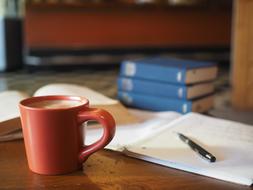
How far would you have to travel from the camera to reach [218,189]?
399 mm

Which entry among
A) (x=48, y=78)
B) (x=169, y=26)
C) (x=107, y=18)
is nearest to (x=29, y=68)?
(x=48, y=78)

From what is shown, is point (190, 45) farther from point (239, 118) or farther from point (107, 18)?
point (239, 118)

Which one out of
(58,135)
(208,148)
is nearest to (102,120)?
(58,135)

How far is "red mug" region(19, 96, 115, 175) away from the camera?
1.33 feet

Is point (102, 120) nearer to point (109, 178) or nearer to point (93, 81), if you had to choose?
point (109, 178)

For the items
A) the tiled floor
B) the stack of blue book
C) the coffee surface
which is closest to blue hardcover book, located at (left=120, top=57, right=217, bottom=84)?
the stack of blue book

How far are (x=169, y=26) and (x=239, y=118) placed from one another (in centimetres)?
153

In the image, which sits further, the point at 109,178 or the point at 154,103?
the point at 154,103

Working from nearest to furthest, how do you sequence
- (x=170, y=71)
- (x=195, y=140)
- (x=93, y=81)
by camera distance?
(x=195, y=140) → (x=170, y=71) → (x=93, y=81)

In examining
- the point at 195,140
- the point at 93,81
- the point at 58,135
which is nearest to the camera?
the point at 58,135

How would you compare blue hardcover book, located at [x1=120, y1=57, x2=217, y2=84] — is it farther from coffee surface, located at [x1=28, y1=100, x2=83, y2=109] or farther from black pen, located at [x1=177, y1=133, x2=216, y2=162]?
coffee surface, located at [x1=28, y1=100, x2=83, y2=109]

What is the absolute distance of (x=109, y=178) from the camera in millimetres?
425

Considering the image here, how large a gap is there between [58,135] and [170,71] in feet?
1.39

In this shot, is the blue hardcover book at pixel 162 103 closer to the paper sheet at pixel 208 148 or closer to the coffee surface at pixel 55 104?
the paper sheet at pixel 208 148
